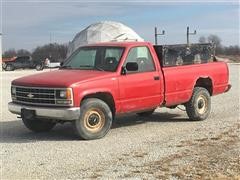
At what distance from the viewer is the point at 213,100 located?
56.9 feet

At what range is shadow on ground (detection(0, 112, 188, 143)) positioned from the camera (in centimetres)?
1070

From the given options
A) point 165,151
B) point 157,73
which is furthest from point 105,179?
point 157,73

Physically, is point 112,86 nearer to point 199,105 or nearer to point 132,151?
point 132,151

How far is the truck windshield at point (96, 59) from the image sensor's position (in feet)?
37.1

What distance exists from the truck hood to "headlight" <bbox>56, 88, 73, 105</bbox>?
0.11 metres

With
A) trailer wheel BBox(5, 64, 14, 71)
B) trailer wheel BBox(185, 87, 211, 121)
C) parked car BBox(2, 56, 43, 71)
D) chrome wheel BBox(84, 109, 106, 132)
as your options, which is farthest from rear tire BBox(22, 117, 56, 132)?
parked car BBox(2, 56, 43, 71)

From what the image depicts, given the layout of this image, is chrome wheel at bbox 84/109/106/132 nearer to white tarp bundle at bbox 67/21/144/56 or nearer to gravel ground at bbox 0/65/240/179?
gravel ground at bbox 0/65/240/179

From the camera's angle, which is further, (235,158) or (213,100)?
(213,100)

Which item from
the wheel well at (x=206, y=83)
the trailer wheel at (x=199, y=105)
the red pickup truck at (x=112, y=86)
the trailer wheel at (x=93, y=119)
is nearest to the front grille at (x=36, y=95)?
the red pickup truck at (x=112, y=86)

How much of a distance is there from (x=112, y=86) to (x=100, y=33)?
233 feet

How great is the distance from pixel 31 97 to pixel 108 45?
2.22 metres

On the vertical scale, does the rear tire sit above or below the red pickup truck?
below

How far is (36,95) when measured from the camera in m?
10.5

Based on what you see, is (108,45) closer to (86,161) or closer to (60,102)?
(60,102)
